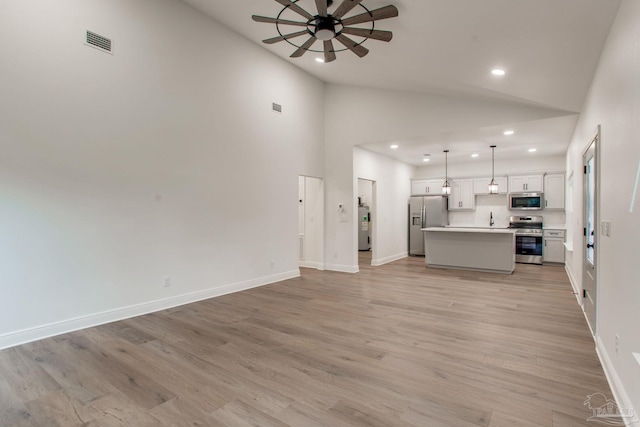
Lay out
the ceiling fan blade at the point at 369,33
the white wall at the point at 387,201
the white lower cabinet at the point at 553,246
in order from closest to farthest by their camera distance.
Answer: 1. the ceiling fan blade at the point at 369,33
2. the white wall at the point at 387,201
3. the white lower cabinet at the point at 553,246

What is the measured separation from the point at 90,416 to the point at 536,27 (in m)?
4.67

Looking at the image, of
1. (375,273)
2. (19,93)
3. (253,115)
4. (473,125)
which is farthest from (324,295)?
A: (19,93)

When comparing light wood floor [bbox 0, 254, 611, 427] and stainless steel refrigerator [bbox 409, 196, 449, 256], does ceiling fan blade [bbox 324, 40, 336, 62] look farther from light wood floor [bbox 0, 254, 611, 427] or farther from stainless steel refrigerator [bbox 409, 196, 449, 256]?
stainless steel refrigerator [bbox 409, 196, 449, 256]

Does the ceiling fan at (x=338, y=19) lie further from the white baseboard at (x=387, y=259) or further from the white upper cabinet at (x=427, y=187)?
the white upper cabinet at (x=427, y=187)

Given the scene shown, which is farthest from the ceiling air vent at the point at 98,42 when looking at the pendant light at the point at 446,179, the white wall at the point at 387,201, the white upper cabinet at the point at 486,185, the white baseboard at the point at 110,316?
the white upper cabinet at the point at 486,185

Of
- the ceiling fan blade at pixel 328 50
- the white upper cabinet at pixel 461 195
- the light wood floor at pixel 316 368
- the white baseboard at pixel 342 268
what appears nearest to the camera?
the light wood floor at pixel 316 368

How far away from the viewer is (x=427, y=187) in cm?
981

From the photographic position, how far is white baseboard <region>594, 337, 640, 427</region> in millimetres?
1971

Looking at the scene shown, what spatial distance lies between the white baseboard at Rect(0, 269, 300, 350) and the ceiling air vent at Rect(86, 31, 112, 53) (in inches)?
119

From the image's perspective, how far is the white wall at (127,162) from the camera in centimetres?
327

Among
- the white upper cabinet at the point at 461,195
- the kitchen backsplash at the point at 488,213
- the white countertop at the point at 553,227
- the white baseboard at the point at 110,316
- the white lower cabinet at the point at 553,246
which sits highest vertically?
the white upper cabinet at the point at 461,195

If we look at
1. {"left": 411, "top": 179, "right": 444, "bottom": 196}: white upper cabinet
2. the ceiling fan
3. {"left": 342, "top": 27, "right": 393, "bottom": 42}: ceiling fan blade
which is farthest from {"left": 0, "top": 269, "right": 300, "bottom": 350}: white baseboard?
{"left": 411, "top": 179, "right": 444, "bottom": 196}: white upper cabinet

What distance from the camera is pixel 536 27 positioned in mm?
3062

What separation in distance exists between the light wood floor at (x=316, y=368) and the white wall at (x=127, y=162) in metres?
0.53
